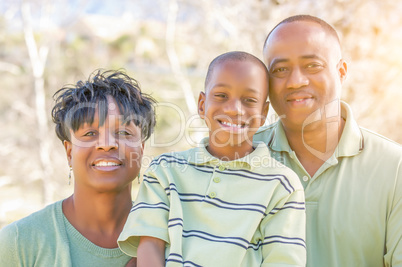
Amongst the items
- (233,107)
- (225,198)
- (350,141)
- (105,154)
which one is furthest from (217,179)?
(350,141)

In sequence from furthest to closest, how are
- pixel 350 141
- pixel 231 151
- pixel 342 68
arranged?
pixel 342 68 < pixel 350 141 < pixel 231 151

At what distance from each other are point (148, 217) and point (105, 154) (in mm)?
400

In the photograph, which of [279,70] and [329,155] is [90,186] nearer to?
[279,70]

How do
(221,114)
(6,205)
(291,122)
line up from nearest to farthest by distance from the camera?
(221,114) → (291,122) → (6,205)

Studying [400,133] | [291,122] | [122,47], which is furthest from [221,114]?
[122,47]

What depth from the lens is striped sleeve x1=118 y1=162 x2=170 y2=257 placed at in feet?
6.22

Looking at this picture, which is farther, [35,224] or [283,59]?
[283,59]

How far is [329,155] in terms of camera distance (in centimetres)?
234

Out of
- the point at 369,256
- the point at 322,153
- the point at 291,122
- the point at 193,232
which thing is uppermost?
the point at 291,122

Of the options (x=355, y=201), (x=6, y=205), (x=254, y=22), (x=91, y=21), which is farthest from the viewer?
(x=91, y=21)

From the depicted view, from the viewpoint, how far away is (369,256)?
7.11ft

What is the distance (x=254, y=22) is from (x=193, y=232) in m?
3.33

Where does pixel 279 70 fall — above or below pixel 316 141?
above

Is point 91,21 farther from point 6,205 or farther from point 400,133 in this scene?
point 400,133
